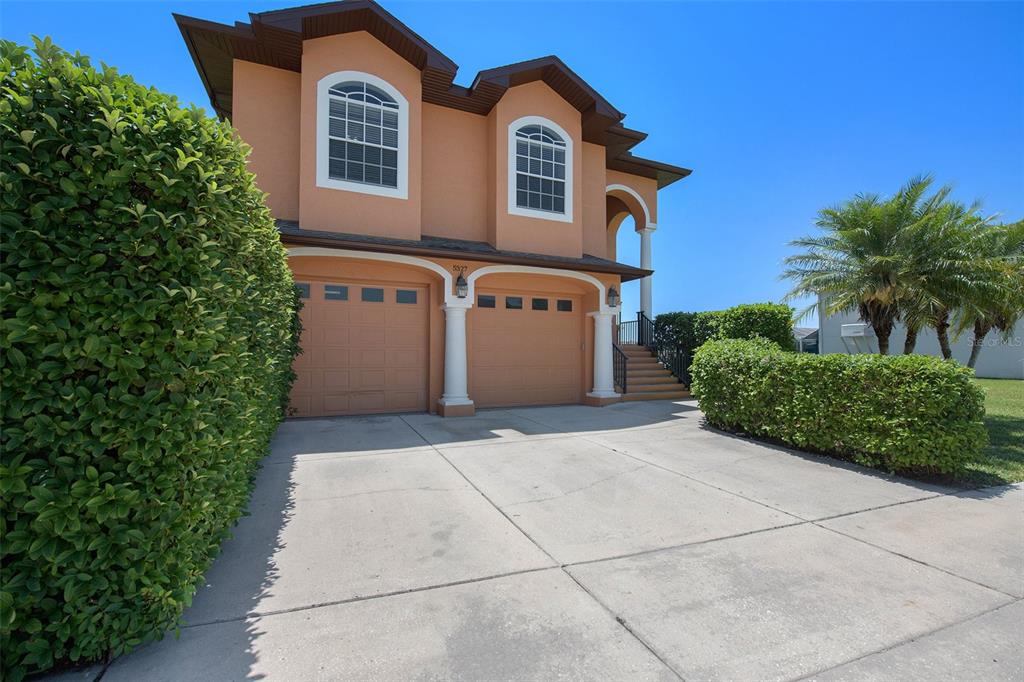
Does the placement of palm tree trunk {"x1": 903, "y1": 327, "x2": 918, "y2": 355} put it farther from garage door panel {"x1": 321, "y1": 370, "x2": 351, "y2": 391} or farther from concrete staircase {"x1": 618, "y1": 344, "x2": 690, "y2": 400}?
garage door panel {"x1": 321, "y1": 370, "x2": 351, "y2": 391}

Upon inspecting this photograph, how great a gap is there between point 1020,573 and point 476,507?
4.06m

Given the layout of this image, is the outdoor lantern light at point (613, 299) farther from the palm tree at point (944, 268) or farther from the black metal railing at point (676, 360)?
the palm tree at point (944, 268)

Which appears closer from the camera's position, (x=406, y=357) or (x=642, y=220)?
(x=406, y=357)

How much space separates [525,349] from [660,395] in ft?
13.5

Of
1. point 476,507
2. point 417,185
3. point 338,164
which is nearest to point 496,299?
point 417,185

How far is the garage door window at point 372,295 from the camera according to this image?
32.6 ft

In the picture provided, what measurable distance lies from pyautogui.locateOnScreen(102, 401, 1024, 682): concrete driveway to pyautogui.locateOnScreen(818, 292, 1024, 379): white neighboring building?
18.8 metres

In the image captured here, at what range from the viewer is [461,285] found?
9820 millimetres

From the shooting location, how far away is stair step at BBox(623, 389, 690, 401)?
12.3 metres

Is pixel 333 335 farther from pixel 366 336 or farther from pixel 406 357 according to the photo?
pixel 406 357

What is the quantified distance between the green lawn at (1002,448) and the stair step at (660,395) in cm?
598

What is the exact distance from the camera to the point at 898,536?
386 centimetres

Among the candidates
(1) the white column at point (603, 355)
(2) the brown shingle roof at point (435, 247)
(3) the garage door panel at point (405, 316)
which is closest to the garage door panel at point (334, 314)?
(3) the garage door panel at point (405, 316)

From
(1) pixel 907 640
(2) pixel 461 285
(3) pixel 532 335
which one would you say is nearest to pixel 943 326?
(3) pixel 532 335
